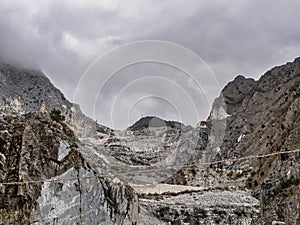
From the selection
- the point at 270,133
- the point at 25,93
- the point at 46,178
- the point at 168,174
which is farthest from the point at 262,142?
the point at 25,93

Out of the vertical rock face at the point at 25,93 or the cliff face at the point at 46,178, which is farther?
the vertical rock face at the point at 25,93

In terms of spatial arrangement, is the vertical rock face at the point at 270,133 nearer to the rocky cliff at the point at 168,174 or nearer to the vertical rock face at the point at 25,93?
the rocky cliff at the point at 168,174

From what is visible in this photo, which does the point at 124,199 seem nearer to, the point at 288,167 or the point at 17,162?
the point at 17,162

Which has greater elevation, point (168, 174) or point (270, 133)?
point (270, 133)

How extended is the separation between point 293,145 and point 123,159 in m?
75.8

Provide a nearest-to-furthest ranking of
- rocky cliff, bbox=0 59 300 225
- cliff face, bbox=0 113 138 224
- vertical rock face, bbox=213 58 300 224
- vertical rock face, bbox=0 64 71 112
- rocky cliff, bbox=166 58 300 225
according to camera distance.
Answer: cliff face, bbox=0 113 138 224
rocky cliff, bbox=0 59 300 225
vertical rock face, bbox=213 58 300 224
rocky cliff, bbox=166 58 300 225
vertical rock face, bbox=0 64 71 112

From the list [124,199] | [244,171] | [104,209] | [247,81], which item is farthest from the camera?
[247,81]

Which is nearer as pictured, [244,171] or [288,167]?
[288,167]

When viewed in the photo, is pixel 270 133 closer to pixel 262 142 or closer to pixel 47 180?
pixel 262 142

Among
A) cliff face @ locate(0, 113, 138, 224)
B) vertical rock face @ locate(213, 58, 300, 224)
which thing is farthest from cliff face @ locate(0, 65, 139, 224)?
vertical rock face @ locate(213, 58, 300, 224)

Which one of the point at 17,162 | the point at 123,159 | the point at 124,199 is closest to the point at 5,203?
the point at 17,162

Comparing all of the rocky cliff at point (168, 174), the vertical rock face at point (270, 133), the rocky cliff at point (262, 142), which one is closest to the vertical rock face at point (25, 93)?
the rocky cliff at point (168, 174)

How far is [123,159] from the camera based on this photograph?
122875mm

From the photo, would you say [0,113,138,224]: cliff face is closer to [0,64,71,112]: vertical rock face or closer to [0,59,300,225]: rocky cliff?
[0,59,300,225]: rocky cliff
